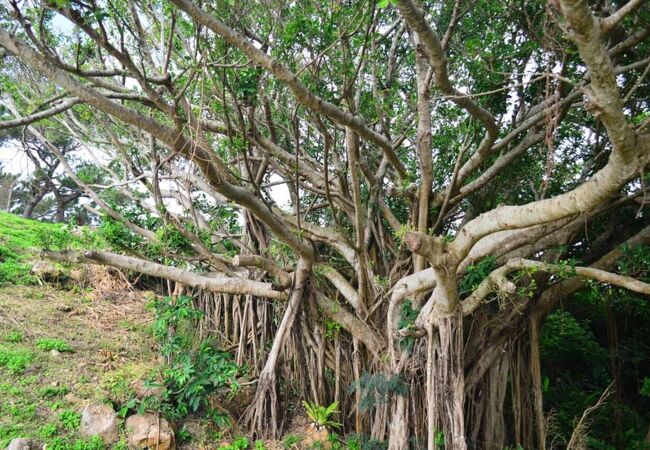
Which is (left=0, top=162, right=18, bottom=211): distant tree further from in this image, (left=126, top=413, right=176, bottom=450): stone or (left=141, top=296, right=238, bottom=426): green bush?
(left=126, top=413, right=176, bottom=450): stone

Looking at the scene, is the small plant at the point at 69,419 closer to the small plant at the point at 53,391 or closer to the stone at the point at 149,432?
the small plant at the point at 53,391

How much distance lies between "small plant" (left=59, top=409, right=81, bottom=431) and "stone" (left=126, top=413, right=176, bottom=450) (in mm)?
430

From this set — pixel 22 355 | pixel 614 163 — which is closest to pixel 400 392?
pixel 614 163

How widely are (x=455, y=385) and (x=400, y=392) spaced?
57 cm

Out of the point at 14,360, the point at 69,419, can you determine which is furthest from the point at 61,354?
the point at 69,419

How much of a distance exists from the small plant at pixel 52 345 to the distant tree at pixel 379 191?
4.52 feet

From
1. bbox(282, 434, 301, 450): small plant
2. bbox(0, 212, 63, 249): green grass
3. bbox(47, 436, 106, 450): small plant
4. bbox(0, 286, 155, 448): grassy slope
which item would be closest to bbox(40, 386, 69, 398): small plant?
bbox(0, 286, 155, 448): grassy slope

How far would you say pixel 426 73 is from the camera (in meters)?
3.71

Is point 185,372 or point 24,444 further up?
point 185,372

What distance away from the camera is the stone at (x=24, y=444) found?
3.63m

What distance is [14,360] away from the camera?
462cm

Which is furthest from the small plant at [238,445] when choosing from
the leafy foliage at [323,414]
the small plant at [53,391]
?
the small plant at [53,391]

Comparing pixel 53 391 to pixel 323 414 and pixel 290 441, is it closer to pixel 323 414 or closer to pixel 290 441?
pixel 290 441

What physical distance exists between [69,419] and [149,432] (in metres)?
0.73
